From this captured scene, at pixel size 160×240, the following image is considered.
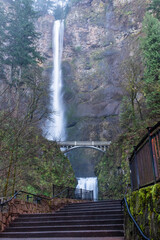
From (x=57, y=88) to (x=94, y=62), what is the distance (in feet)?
38.2

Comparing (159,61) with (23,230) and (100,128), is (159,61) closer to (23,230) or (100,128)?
(23,230)

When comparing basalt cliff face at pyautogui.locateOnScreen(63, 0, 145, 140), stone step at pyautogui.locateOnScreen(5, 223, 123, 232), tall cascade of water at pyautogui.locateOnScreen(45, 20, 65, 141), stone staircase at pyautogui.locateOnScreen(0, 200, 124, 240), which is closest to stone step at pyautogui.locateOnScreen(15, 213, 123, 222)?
stone staircase at pyautogui.locateOnScreen(0, 200, 124, 240)

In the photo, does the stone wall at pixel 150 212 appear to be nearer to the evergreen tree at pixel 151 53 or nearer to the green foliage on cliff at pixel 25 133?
the green foliage on cliff at pixel 25 133

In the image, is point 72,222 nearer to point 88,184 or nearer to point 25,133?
point 25,133

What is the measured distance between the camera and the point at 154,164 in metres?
3.53

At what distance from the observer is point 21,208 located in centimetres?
838

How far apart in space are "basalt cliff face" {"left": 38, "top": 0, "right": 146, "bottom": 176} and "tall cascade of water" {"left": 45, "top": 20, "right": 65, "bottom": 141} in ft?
4.05

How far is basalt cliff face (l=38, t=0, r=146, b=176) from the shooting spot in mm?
43562

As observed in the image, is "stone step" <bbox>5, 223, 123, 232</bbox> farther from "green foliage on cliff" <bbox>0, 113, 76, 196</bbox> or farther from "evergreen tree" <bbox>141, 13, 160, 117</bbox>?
"evergreen tree" <bbox>141, 13, 160, 117</bbox>

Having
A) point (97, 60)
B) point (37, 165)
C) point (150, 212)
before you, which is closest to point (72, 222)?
point (150, 212)

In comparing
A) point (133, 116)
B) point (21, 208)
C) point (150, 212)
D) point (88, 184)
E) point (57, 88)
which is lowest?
point (21, 208)

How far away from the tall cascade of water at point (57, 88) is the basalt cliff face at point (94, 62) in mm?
1235

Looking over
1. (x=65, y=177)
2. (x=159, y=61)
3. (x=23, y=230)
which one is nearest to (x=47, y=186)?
(x=65, y=177)

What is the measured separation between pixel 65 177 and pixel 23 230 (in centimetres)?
1360
